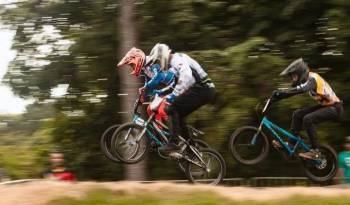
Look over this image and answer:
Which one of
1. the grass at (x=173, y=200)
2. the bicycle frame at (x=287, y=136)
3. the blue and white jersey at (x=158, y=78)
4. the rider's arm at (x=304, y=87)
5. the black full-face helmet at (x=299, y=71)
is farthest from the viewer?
the bicycle frame at (x=287, y=136)

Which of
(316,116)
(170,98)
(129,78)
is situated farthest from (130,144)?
(316,116)

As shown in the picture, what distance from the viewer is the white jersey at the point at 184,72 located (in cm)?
946

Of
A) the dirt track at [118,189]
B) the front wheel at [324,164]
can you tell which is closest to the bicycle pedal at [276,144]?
the front wheel at [324,164]

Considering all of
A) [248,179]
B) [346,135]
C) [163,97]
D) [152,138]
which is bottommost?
[248,179]

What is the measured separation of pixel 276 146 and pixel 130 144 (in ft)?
8.52

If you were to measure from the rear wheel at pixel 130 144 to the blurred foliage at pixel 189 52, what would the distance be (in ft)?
9.76

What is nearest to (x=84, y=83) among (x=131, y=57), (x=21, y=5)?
(x=21, y=5)

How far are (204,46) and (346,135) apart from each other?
376cm

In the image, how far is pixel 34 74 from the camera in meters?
15.9

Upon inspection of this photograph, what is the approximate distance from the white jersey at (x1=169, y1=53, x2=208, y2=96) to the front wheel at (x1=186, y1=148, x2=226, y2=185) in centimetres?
113

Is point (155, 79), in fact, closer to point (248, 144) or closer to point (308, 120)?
point (248, 144)

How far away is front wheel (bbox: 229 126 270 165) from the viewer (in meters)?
10.5

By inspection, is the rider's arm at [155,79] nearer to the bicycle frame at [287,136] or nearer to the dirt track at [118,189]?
the dirt track at [118,189]

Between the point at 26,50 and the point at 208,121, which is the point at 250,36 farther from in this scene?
the point at 26,50
